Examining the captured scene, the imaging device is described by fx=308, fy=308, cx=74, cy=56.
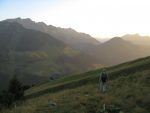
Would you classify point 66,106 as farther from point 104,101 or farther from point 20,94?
point 20,94

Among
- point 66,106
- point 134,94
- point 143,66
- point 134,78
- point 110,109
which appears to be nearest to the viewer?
point 110,109

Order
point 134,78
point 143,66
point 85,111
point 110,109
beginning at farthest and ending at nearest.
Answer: point 143,66 → point 134,78 → point 85,111 → point 110,109

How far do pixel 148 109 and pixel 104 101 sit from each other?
12.5 ft

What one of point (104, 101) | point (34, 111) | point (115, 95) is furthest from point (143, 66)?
point (34, 111)

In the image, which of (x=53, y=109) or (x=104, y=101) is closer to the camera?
(x=53, y=109)

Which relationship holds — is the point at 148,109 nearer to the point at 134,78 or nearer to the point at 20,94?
the point at 134,78

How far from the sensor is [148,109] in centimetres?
2552

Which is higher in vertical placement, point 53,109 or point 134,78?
point 134,78

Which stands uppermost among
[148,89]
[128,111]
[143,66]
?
[143,66]

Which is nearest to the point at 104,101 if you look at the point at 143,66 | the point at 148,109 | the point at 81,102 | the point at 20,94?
the point at 81,102

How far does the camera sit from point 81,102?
2673 centimetres

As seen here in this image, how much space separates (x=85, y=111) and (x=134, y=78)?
54.0 ft

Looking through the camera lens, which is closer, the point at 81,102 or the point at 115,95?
the point at 81,102

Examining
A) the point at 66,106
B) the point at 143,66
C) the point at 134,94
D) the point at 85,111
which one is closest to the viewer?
the point at 85,111
